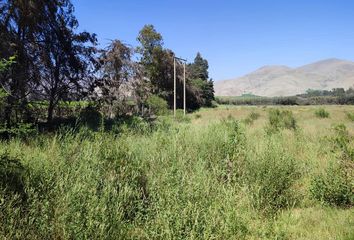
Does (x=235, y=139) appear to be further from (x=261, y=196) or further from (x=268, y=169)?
(x=261, y=196)

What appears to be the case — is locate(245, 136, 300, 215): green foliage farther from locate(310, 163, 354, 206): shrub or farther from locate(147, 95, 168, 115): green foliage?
locate(147, 95, 168, 115): green foliage

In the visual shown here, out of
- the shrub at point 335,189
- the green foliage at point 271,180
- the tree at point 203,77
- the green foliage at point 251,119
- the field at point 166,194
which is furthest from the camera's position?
the tree at point 203,77

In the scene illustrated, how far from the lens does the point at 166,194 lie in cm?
464

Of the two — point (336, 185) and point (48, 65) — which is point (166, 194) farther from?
point (48, 65)

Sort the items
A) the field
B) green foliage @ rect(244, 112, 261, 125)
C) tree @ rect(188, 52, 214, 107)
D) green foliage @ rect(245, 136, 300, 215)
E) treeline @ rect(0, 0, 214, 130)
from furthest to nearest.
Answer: tree @ rect(188, 52, 214, 107)
green foliage @ rect(244, 112, 261, 125)
treeline @ rect(0, 0, 214, 130)
green foliage @ rect(245, 136, 300, 215)
the field

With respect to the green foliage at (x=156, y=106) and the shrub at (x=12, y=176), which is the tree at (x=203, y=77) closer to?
the green foliage at (x=156, y=106)

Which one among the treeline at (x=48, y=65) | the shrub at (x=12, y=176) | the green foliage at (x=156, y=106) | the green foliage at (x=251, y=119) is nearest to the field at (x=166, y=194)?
the shrub at (x=12, y=176)

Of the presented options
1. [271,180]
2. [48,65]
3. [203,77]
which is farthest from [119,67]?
[203,77]

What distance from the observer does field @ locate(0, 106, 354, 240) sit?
13.5 ft

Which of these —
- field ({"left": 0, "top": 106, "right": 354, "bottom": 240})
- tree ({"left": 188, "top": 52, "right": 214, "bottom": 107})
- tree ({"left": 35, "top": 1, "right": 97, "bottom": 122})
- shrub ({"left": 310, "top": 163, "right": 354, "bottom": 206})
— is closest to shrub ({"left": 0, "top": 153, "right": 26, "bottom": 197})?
field ({"left": 0, "top": 106, "right": 354, "bottom": 240})

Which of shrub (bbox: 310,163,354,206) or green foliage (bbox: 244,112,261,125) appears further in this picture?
green foliage (bbox: 244,112,261,125)

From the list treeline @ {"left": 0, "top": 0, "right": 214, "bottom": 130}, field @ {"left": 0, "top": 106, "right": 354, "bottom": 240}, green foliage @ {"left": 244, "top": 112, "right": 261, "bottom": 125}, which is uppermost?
treeline @ {"left": 0, "top": 0, "right": 214, "bottom": 130}

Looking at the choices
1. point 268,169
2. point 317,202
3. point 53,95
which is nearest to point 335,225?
point 317,202

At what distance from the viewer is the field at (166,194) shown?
13.5 feet
